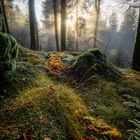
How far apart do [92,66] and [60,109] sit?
9.60 ft

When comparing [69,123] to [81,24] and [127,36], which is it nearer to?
[81,24]

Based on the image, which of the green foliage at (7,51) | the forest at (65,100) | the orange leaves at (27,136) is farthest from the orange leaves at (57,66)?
the orange leaves at (27,136)

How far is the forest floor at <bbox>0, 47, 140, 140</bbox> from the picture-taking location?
3.82m

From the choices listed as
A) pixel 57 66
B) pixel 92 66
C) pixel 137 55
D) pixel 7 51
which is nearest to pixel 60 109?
pixel 7 51

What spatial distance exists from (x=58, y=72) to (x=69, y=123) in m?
3.54

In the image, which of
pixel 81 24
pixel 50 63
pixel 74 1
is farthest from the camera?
pixel 81 24

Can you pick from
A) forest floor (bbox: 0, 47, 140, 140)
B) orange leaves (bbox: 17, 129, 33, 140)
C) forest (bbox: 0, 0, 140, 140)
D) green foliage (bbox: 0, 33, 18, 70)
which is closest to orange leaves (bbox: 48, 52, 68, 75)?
forest (bbox: 0, 0, 140, 140)

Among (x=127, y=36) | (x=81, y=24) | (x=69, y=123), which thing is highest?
(x=69, y=123)

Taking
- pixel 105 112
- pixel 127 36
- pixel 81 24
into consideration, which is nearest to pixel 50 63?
pixel 105 112

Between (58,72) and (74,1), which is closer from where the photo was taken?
(58,72)

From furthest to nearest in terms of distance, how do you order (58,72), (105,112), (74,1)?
(74,1), (58,72), (105,112)

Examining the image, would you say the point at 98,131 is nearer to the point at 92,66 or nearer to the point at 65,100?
the point at 65,100

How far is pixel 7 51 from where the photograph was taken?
565 centimetres

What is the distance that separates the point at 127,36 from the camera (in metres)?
73.3
